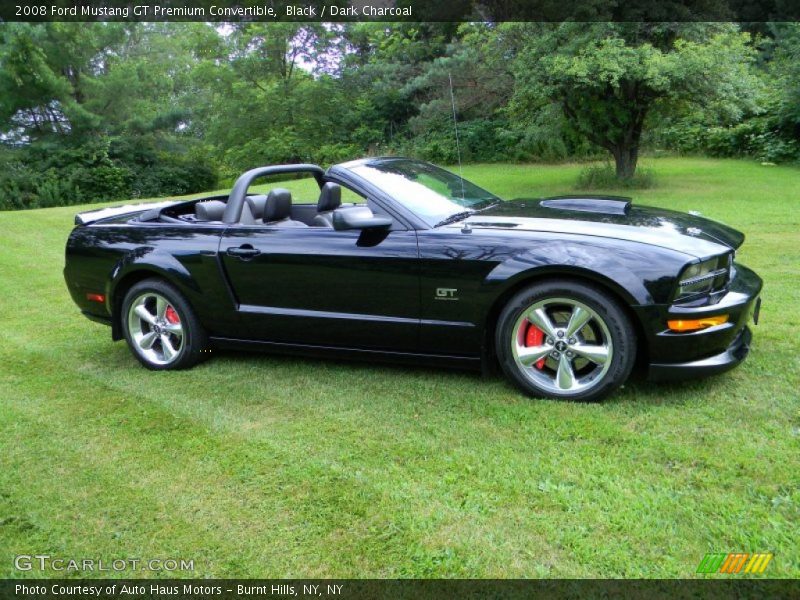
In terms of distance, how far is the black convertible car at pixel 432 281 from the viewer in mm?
3535

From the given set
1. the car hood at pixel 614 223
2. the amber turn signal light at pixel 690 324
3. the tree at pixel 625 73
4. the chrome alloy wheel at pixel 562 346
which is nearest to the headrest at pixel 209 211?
the car hood at pixel 614 223

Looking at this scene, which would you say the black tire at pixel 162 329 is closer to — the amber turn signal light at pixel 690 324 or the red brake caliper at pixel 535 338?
the red brake caliper at pixel 535 338

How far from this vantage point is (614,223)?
152 inches

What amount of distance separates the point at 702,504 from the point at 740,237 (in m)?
2.14

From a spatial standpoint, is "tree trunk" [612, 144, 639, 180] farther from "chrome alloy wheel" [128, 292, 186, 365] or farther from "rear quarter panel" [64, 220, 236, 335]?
"chrome alloy wheel" [128, 292, 186, 365]

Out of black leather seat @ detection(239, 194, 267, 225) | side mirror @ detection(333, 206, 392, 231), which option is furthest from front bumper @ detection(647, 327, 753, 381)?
black leather seat @ detection(239, 194, 267, 225)

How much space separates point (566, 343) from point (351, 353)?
1.33 metres

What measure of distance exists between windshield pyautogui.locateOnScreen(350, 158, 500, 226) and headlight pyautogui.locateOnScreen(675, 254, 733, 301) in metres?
1.42

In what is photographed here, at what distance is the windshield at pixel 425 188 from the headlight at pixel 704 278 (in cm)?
142

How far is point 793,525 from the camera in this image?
248 centimetres

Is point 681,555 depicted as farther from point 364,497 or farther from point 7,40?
point 7,40

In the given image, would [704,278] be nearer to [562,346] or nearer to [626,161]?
[562,346]

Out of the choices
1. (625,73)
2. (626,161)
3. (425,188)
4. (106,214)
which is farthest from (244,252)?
(626,161)

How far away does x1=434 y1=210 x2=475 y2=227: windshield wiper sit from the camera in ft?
13.5
